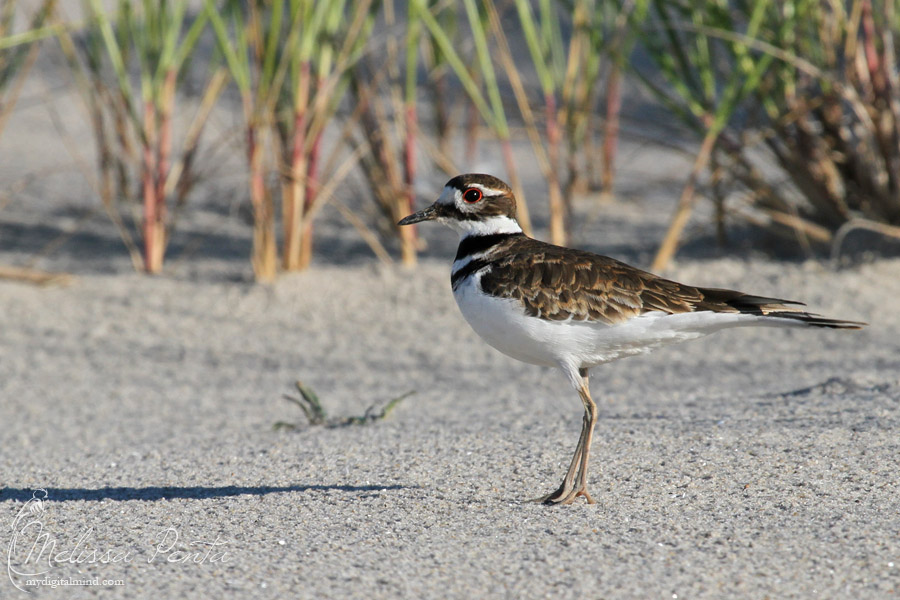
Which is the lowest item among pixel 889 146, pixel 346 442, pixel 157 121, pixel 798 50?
pixel 346 442

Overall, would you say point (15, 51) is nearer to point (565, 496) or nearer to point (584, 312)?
point (584, 312)

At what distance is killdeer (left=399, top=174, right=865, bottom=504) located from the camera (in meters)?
2.78

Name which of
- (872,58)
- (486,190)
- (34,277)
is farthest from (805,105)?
(34,277)

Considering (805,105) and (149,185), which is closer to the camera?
(805,105)

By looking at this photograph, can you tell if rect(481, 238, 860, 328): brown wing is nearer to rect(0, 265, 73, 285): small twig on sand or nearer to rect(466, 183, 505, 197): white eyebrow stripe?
rect(466, 183, 505, 197): white eyebrow stripe

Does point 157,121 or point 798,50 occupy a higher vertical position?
point 798,50

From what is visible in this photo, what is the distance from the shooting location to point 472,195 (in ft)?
10.3

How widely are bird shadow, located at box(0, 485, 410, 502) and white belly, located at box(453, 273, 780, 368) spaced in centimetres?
62

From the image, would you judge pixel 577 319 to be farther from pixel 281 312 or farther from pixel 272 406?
pixel 281 312

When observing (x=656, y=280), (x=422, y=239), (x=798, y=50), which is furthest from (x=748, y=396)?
(x=422, y=239)

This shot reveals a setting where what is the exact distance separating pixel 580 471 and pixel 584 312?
1.51 feet

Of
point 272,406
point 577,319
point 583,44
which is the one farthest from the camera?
point 583,44

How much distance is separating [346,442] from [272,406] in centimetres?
109

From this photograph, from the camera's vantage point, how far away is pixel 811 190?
18.4ft
